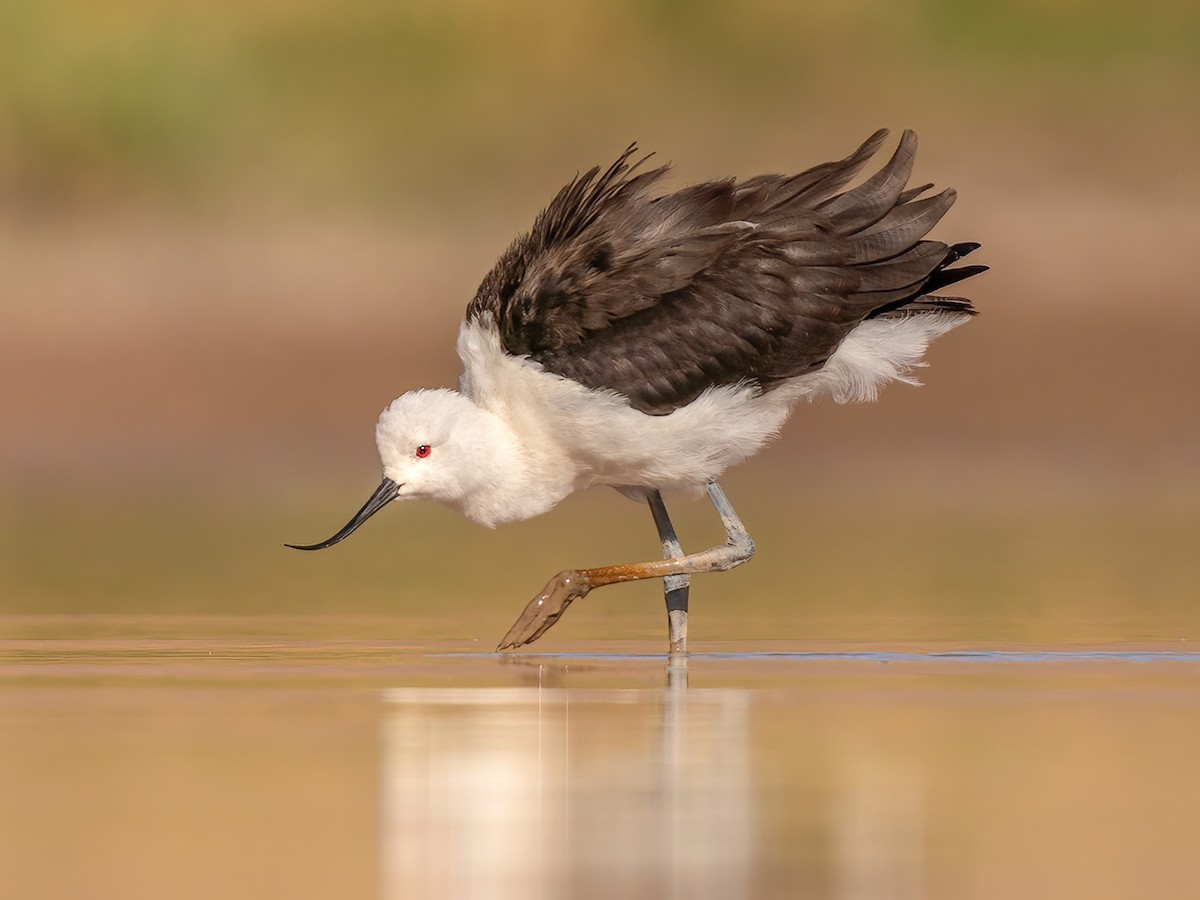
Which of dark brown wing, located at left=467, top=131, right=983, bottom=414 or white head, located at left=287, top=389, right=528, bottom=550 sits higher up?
dark brown wing, located at left=467, top=131, right=983, bottom=414

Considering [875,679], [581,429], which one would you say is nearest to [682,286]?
[581,429]

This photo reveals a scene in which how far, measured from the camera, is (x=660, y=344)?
37.7ft

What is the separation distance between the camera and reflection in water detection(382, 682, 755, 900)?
241 inches

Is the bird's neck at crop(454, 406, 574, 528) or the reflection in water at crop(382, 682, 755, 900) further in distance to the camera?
the bird's neck at crop(454, 406, 574, 528)

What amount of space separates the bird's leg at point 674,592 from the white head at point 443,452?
90 cm

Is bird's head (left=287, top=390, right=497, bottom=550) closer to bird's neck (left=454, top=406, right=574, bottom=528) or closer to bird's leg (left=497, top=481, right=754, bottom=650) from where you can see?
bird's neck (left=454, top=406, right=574, bottom=528)

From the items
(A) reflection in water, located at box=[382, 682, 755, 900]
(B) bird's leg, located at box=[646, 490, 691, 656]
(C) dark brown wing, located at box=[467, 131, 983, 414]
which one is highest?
(C) dark brown wing, located at box=[467, 131, 983, 414]

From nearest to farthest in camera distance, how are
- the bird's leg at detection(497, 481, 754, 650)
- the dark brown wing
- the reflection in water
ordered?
the reflection in water < the bird's leg at detection(497, 481, 754, 650) < the dark brown wing

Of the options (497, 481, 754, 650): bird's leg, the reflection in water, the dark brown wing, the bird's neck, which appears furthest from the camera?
the bird's neck

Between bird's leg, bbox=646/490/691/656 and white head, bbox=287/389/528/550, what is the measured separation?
90cm

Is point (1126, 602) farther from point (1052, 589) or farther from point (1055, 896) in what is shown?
point (1055, 896)

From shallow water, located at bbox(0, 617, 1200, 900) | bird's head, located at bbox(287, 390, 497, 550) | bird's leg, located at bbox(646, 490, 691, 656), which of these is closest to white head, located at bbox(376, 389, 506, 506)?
bird's head, located at bbox(287, 390, 497, 550)

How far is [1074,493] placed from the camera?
19031 millimetres

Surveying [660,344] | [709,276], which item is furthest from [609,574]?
[709,276]
